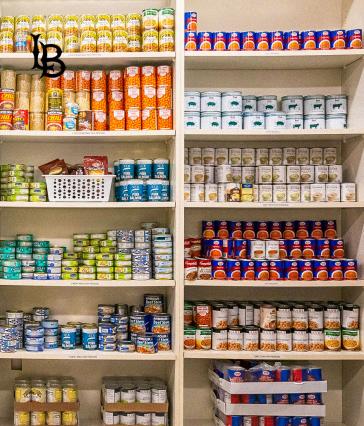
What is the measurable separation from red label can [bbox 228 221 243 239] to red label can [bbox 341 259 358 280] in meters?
0.58

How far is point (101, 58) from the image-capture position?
123 inches

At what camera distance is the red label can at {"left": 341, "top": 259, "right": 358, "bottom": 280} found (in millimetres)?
3127

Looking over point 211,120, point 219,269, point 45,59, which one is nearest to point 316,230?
point 219,269

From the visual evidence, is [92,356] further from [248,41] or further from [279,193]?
[248,41]

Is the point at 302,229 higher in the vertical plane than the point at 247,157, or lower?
lower

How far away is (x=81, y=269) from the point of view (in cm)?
316

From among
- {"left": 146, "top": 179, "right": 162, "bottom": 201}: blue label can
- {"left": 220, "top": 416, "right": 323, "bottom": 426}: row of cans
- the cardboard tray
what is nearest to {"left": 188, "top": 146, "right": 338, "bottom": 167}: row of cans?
{"left": 146, "top": 179, "right": 162, "bottom": 201}: blue label can

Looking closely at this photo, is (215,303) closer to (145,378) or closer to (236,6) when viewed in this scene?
(145,378)

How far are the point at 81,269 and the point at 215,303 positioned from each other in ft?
2.55

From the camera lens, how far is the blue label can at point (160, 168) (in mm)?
3225

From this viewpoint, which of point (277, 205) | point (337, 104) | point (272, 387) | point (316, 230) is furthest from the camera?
point (316, 230)

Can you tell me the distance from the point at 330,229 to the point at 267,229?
369mm

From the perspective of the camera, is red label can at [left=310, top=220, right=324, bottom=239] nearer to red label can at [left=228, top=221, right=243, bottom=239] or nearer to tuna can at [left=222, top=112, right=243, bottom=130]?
red label can at [left=228, top=221, right=243, bottom=239]

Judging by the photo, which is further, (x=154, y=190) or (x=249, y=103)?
(x=249, y=103)
